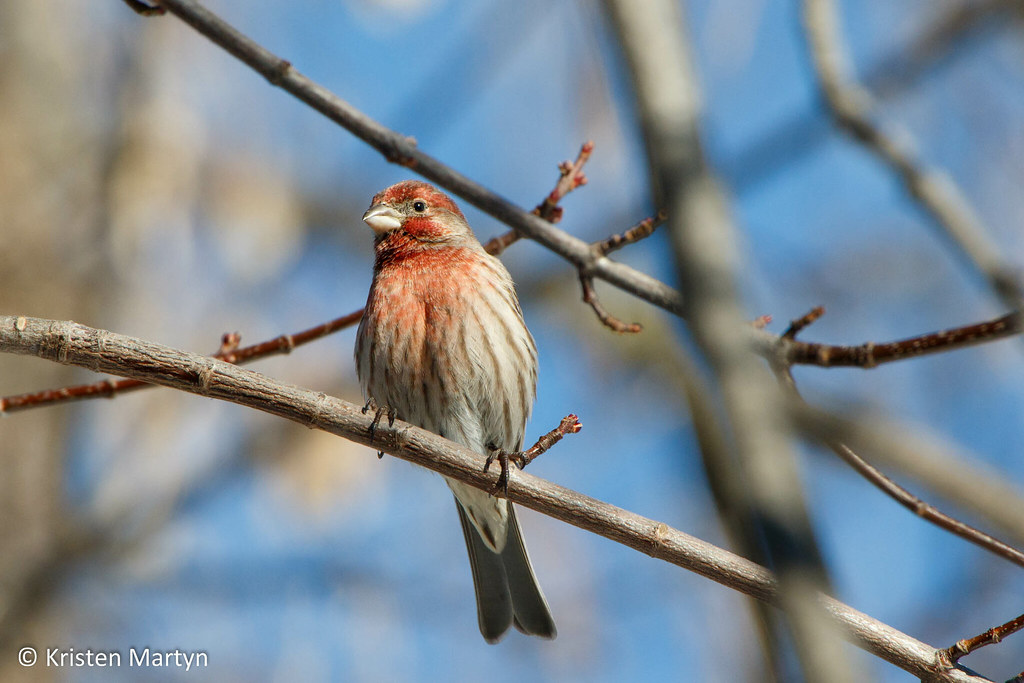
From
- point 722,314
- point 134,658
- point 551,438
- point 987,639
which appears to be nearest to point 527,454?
point 551,438

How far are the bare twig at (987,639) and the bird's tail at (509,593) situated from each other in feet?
7.93

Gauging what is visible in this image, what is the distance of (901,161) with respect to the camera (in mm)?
3734

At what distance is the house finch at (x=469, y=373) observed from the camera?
524 cm

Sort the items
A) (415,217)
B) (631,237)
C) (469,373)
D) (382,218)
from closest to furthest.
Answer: (631,237), (469,373), (382,218), (415,217)

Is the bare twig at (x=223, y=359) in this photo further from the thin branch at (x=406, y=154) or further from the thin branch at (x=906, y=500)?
the thin branch at (x=906, y=500)

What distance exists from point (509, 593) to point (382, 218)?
94.5 inches

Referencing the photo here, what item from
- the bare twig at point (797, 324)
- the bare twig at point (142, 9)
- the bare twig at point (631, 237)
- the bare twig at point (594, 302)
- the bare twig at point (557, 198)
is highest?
the bare twig at point (142, 9)

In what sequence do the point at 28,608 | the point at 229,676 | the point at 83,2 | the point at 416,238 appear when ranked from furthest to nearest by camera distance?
the point at 83,2
the point at 229,676
the point at 28,608
the point at 416,238

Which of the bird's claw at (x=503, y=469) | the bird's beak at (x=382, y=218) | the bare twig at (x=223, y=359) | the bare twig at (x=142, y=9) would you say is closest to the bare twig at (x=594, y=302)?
the bird's claw at (x=503, y=469)

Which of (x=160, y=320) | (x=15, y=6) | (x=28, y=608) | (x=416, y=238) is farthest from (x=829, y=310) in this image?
(x=15, y=6)

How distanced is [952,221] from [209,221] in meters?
8.24

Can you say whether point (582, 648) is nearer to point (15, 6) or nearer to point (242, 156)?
point (242, 156)

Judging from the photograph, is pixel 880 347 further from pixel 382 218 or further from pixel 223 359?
pixel 382 218

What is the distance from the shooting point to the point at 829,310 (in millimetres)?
10609
